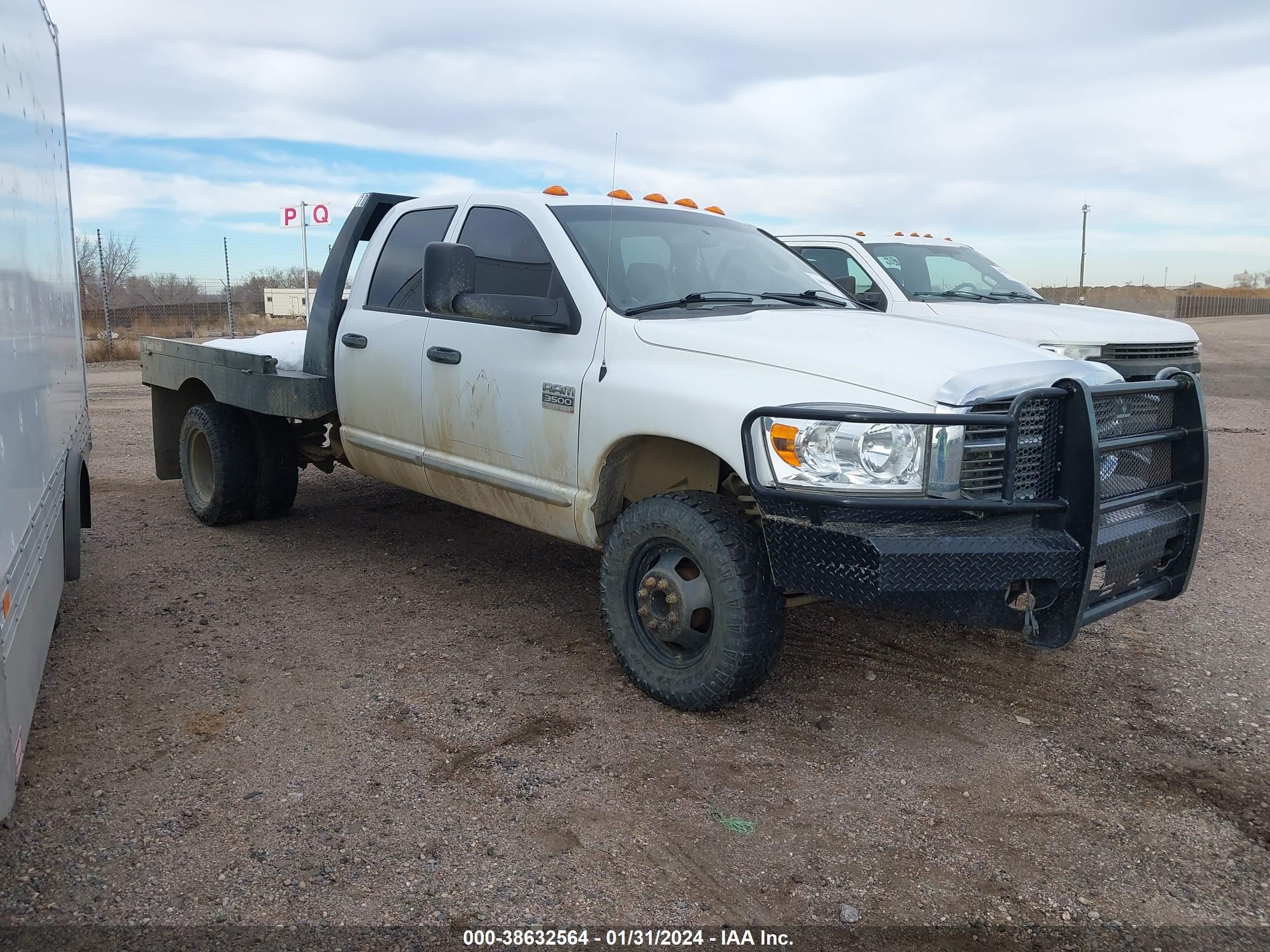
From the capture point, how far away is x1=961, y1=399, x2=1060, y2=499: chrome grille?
3.32 m

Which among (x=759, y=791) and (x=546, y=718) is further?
(x=546, y=718)

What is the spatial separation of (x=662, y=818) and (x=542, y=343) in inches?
83.2

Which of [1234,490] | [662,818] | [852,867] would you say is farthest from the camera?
[1234,490]

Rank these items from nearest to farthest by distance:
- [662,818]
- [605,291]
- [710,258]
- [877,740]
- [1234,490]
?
[662,818] < [877,740] < [605,291] < [710,258] < [1234,490]

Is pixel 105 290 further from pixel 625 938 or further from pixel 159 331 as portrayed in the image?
pixel 625 938

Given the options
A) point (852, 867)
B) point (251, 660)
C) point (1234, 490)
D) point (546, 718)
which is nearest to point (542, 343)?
point (546, 718)

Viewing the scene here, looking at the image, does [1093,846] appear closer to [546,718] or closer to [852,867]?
[852,867]

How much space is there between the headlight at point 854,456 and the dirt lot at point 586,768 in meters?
1.02

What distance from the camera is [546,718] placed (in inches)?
153

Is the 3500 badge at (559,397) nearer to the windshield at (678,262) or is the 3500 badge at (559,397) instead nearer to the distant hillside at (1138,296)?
the windshield at (678,262)

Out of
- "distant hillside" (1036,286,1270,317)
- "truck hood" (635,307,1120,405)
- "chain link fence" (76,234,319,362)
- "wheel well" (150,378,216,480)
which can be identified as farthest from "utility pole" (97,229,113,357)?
"distant hillside" (1036,286,1270,317)

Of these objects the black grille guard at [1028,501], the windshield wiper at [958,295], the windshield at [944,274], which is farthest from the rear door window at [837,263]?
the black grille guard at [1028,501]

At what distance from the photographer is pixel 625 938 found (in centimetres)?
261

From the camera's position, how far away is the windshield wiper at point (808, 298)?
462 centimetres
